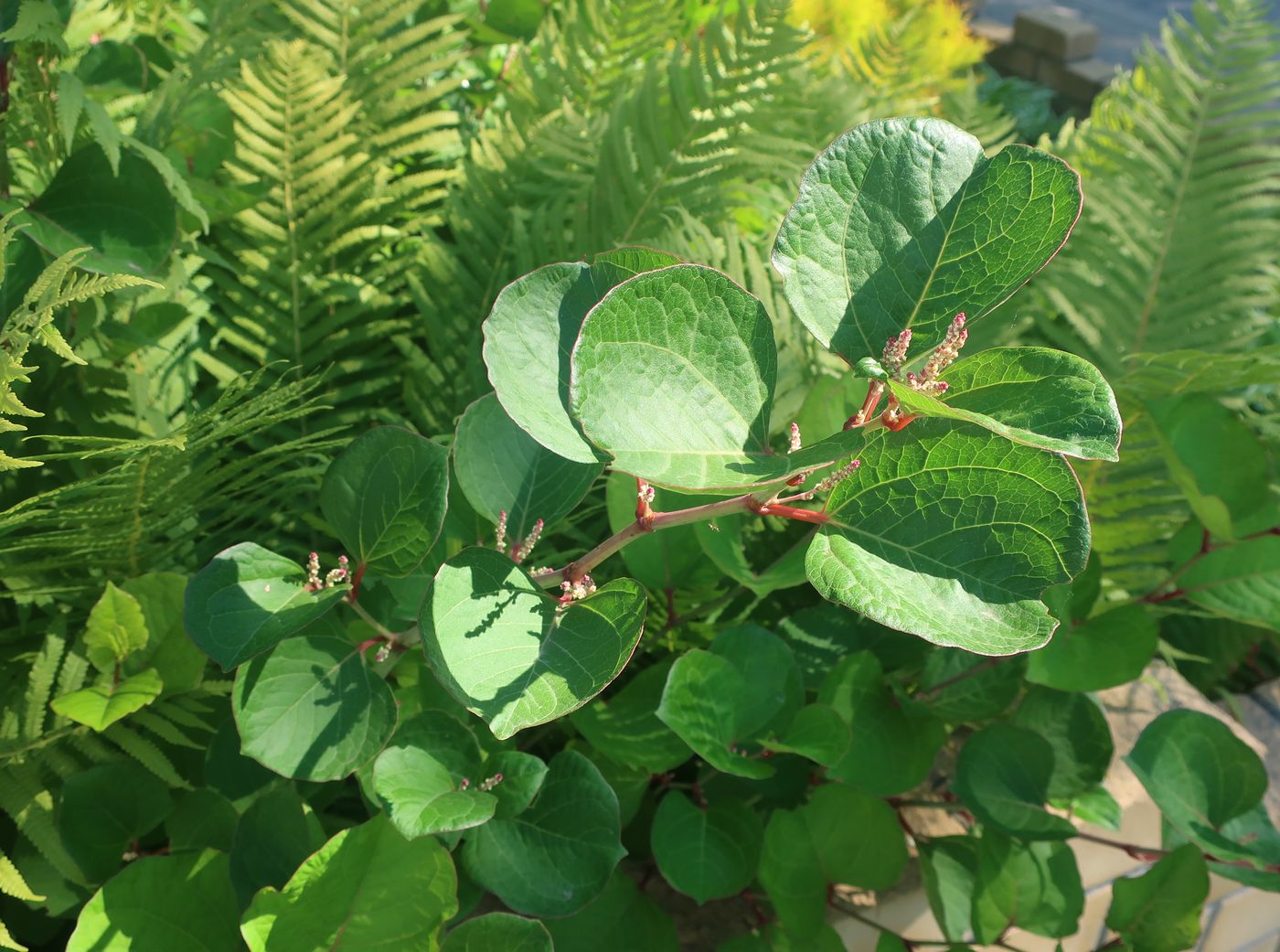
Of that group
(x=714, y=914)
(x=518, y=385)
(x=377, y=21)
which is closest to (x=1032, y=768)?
(x=714, y=914)

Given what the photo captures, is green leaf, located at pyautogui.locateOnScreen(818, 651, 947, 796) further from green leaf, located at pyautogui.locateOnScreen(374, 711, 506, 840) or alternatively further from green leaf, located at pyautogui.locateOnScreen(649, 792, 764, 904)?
green leaf, located at pyautogui.locateOnScreen(374, 711, 506, 840)

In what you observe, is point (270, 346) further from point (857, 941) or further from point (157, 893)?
point (857, 941)

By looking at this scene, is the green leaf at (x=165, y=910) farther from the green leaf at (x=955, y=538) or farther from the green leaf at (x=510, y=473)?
the green leaf at (x=955, y=538)

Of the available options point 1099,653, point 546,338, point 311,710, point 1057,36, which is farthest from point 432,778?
point 1057,36

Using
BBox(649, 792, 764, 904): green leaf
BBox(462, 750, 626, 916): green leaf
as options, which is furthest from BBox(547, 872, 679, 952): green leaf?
BBox(462, 750, 626, 916): green leaf

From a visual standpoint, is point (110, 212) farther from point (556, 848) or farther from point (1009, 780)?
point (1009, 780)

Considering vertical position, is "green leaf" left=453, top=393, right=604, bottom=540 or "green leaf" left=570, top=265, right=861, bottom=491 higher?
"green leaf" left=570, top=265, right=861, bottom=491
